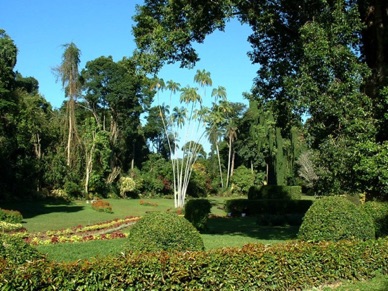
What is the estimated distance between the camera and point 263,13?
12.4 m

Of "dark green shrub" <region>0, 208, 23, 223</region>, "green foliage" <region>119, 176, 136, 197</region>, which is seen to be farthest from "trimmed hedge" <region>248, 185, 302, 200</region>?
"dark green shrub" <region>0, 208, 23, 223</region>

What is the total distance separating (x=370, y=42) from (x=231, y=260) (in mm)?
8711

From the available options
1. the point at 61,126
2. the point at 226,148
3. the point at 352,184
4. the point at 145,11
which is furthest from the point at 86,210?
the point at 226,148

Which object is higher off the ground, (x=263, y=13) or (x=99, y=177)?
(x=263, y=13)

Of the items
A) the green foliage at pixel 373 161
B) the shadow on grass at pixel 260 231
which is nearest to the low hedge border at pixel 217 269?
the green foliage at pixel 373 161

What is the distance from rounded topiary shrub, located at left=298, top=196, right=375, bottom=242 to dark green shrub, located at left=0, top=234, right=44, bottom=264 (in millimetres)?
6015

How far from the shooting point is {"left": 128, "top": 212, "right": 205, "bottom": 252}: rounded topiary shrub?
7.40m

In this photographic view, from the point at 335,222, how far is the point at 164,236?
4.37 meters

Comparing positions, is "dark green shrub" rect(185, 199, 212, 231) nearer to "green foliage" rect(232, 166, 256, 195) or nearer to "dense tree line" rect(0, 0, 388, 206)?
"dense tree line" rect(0, 0, 388, 206)

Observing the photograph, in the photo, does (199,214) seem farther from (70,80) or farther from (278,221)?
(70,80)

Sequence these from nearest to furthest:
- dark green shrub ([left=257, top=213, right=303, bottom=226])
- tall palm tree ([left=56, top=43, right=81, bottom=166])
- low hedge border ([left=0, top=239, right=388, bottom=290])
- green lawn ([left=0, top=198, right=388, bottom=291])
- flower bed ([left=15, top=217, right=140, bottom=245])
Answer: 1. low hedge border ([left=0, top=239, right=388, bottom=290])
2. green lawn ([left=0, top=198, right=388, bottom=291])
3. flower bed ([left=15, top=217, right=140, bottom=245])
4. dark green shrub ([left=257, top=213, right=303, bottom=226])
5. tall palm tree ([left=56, top=43, right=81, bottom=166])

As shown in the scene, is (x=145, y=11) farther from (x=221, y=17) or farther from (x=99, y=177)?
(x=99, y=177)

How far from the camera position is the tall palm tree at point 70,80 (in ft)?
145

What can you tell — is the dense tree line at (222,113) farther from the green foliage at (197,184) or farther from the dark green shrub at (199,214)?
the dark green shrub at (199,214)
